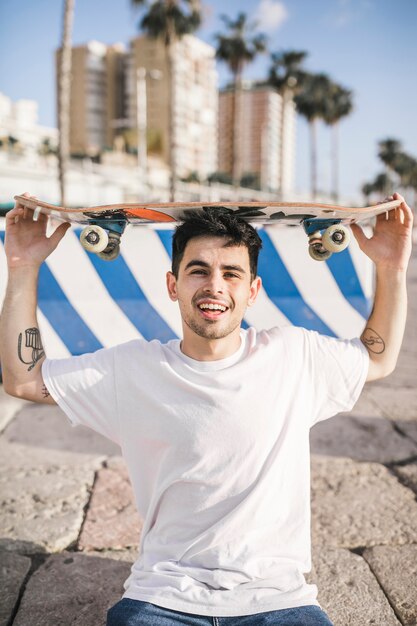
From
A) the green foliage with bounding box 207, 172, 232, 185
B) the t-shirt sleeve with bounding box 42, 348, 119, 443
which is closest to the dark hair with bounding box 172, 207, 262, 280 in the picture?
the t-shirt sleeve with bounding box 42, 348, 119, 443

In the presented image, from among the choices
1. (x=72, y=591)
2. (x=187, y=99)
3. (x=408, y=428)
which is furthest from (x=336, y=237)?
(x=187, y=99)

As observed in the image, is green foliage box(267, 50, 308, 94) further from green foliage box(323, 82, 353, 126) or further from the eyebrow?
the eyebrow

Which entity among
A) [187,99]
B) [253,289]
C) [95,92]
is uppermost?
[95,92]

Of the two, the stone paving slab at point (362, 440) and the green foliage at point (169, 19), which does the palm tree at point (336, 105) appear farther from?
the stone paving slab at point (362, 440)

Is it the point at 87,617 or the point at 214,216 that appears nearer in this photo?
the point at 214,216

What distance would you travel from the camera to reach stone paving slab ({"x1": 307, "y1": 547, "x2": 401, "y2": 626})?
2064mm

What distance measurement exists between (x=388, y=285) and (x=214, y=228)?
768mm

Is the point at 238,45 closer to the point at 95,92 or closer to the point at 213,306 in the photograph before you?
the point at 213,306

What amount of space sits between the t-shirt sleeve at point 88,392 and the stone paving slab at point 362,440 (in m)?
2.10

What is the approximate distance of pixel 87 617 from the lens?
82.7 inches

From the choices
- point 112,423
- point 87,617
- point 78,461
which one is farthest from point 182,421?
point 78,461

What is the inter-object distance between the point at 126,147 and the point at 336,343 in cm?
8829

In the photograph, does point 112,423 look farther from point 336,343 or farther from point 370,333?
point 370,333

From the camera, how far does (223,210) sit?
6.01 feet
